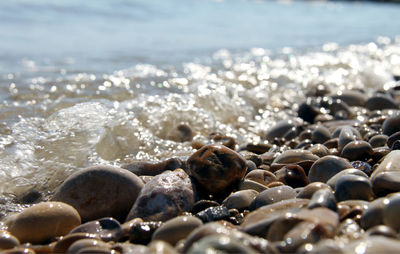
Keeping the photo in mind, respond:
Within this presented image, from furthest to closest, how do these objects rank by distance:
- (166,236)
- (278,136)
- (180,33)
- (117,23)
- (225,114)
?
(117,23) → (180,33) → (225,114) → (278,136) → (166,236)

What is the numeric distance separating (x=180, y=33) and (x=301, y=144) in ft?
23.4

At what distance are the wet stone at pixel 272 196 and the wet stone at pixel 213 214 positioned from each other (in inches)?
6.0

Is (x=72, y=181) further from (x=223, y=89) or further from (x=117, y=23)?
(x=117, y=23)

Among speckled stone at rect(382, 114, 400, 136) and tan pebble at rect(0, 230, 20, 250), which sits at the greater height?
speckled stone at rect(382, 114, 400, 136)

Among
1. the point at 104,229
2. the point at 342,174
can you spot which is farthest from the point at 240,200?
the point at 104,229

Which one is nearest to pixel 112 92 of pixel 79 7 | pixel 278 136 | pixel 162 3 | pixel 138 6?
pixel 278 136

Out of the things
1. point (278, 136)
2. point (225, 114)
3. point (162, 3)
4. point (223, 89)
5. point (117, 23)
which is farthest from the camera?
point (162, 3)

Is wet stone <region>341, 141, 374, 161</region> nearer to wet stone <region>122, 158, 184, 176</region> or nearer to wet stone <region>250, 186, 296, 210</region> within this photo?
wet stone <region>250, 186, 296, 210</region>

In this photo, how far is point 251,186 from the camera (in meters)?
2.55

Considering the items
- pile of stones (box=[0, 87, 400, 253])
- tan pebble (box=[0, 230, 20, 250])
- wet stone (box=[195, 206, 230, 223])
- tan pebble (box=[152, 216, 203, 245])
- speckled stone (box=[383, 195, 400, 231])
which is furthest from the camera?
wet stone (box=[195, 206, 230, 223])

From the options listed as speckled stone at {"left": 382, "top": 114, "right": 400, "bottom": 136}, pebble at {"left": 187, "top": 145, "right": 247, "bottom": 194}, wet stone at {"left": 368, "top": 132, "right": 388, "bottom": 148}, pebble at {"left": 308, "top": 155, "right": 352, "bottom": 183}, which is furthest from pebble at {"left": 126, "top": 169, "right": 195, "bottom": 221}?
speckled stone at {"left": 382, "top": 114, "right": 400, "bottom": 136}

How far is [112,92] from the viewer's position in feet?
15.9

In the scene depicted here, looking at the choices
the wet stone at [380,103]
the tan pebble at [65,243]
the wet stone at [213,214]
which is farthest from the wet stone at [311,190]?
the wet stone at [380,103]

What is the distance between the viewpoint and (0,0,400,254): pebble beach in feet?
6.15
